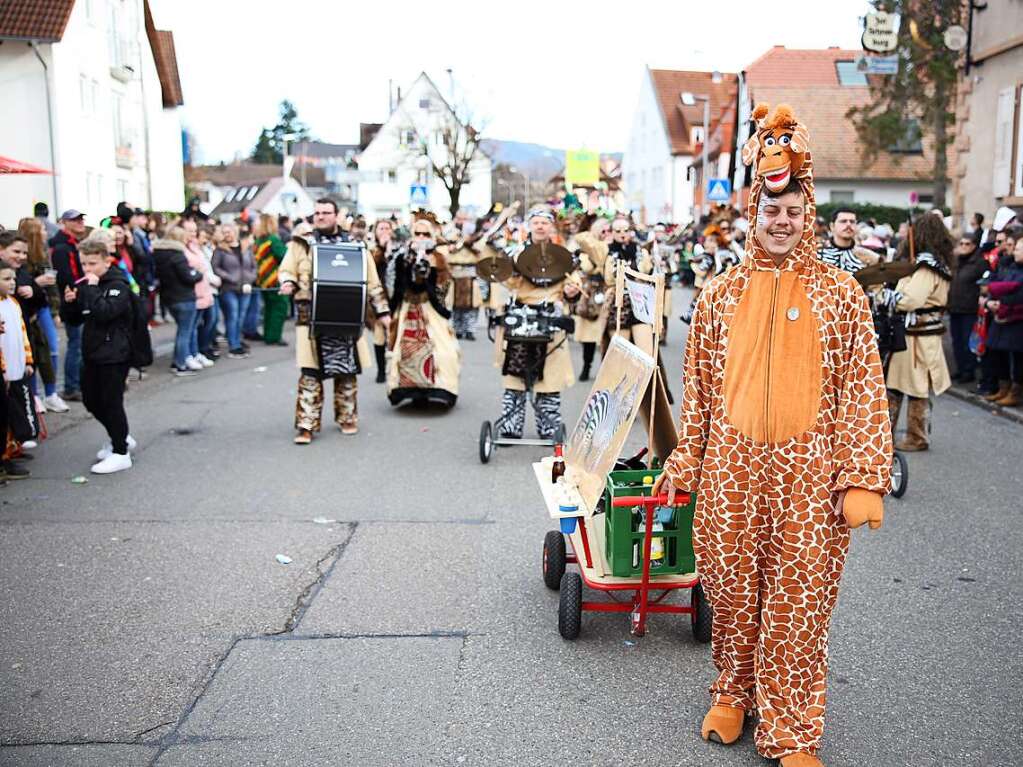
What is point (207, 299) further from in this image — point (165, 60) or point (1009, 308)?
point (165, 60)

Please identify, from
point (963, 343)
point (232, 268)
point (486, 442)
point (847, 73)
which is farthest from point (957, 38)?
point (847, 73)

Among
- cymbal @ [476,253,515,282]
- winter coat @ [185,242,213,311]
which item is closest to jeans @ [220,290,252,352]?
winter coat @ [185,242,213,311]

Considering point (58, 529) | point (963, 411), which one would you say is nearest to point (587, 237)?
point (963, 411)

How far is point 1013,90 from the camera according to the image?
16.3 m

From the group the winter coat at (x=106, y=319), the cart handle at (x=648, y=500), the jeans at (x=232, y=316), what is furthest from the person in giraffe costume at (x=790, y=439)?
the jeans at (x=232, y=316)

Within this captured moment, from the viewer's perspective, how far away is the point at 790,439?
354 cm

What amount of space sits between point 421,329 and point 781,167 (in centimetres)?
715

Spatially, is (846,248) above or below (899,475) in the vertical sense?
above

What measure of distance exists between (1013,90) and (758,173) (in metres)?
15.0

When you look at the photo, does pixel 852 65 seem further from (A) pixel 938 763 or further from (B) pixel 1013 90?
(A) pixel 938 763

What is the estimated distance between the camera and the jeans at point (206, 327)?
48.3 ft

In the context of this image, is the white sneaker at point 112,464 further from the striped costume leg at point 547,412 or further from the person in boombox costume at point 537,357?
the striped costume leg at point 547,412

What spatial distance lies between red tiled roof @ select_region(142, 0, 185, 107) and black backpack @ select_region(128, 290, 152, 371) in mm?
31842

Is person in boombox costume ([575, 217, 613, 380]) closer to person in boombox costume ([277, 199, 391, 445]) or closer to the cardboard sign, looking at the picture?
person in boombox costume ([277, 199, 391, 445])
